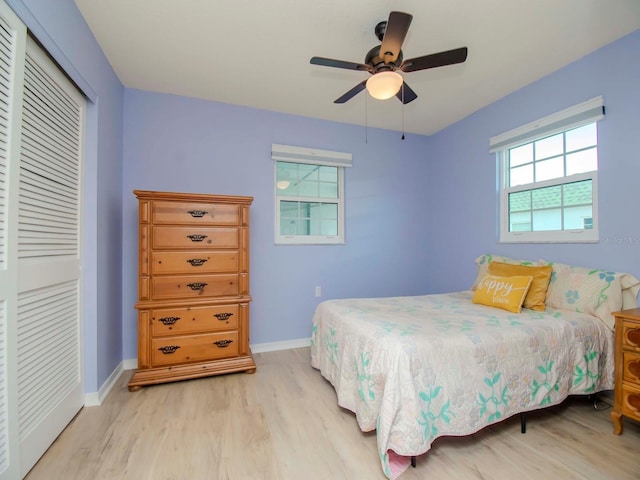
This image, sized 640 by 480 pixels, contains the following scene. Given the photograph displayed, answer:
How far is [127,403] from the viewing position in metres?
1.94

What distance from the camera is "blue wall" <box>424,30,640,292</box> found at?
1.95m

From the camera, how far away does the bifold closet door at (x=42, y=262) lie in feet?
4.07

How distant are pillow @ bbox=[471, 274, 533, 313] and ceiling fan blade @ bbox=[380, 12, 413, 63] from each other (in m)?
1.82

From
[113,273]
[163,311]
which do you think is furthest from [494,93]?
[113,273]

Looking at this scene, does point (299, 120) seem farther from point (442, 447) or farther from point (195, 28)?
point (442, 447)

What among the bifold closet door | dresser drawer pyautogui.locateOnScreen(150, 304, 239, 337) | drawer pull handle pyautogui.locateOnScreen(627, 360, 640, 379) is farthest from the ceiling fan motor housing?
drawer pull handle pyautogui.locateOnScreen(627, 360, 640, 379)

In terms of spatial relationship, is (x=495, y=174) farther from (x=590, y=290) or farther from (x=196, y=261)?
(x=196, y=261)

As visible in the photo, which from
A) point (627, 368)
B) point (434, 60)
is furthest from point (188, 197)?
point (627, 368)

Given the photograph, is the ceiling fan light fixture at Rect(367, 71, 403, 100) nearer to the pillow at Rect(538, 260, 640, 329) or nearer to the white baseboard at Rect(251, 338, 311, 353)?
the pillow at Rect(538, 260, 640, 329)

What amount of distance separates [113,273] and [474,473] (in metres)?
2.78

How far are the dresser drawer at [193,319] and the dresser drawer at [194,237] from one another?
1.69 feet

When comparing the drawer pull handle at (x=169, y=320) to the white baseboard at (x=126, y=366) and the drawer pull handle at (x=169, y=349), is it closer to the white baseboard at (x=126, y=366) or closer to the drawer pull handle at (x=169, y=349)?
the drawer pull handle at (x=169, y=349)

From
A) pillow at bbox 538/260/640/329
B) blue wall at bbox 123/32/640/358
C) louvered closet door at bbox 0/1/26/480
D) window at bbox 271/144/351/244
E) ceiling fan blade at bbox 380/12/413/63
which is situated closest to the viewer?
louvered closet door at bbox 0/1/26/480

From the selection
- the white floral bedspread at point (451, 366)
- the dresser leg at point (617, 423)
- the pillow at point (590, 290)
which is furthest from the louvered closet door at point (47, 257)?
the pillow at point (590, 290)
